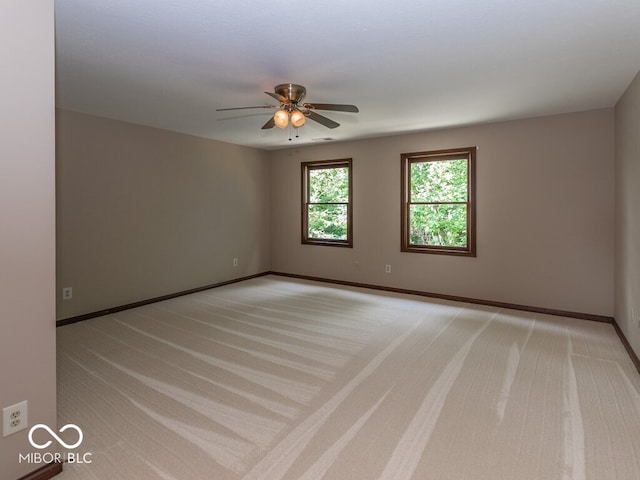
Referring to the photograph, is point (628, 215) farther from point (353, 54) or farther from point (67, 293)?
point (67, 293)

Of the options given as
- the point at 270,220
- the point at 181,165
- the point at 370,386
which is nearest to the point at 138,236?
the point at 181,165

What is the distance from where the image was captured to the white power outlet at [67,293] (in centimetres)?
402

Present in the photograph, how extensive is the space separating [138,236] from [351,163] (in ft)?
11.1

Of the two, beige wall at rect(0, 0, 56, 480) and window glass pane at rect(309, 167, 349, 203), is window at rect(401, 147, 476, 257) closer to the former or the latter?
window glass pane at rect(309, 167, 349, 203)

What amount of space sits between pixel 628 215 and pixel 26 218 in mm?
4527

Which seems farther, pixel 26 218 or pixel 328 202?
pixel 328 202

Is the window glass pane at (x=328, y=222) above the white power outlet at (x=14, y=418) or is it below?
above

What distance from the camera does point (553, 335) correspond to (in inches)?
143

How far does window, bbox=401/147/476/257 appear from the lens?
4930 mm

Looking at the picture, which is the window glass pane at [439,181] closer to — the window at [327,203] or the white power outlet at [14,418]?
the window at [327,203]

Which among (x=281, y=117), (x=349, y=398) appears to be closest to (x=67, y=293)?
(x=281, y=117)

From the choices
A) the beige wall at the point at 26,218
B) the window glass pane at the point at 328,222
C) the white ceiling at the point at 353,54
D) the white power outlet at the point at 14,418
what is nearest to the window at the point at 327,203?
the window glass pane at the point at 328,222

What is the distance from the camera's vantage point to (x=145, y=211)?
4.85m

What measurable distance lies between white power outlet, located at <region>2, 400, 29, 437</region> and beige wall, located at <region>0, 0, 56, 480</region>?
22 mm
